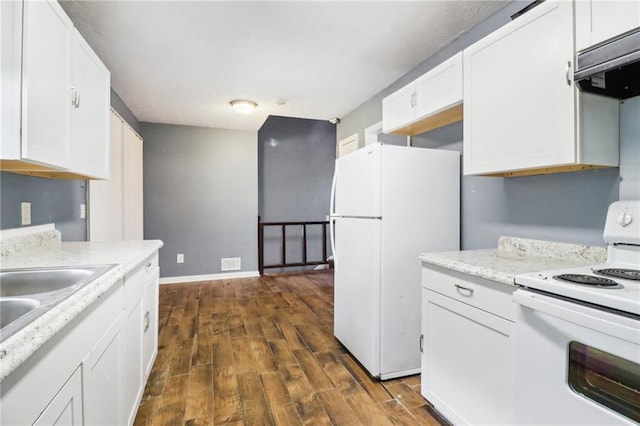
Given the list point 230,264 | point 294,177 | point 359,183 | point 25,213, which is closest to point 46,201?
point 25,213

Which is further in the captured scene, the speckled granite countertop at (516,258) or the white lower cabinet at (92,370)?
the speckled granite countertop at (516,258)

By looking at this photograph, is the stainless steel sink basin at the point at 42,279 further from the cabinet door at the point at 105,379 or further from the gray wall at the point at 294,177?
the gray wall at the point at 294,177

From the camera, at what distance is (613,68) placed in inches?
43.8

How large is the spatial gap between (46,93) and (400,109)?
2.09 m

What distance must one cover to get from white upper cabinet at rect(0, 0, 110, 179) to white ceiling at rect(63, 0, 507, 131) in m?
0.51

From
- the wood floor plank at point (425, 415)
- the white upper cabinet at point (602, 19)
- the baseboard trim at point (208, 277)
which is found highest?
the white upper cabinet at point (602, 19)

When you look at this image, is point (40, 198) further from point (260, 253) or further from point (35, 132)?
point (260, 253)

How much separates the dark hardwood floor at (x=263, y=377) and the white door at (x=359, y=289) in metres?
0.15

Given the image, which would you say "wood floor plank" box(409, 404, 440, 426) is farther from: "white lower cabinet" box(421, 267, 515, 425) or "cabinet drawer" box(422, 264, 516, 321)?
"cabinet drawer" box(422, 264, 516, 321)

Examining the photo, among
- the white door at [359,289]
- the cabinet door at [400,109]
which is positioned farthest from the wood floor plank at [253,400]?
the cabinet door at [400,109]

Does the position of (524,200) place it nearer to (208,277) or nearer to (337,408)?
(337,408)

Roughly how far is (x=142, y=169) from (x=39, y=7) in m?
3.38

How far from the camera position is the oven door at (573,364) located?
0.88 meters

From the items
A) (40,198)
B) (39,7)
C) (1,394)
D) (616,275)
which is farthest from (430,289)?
(40,198)
